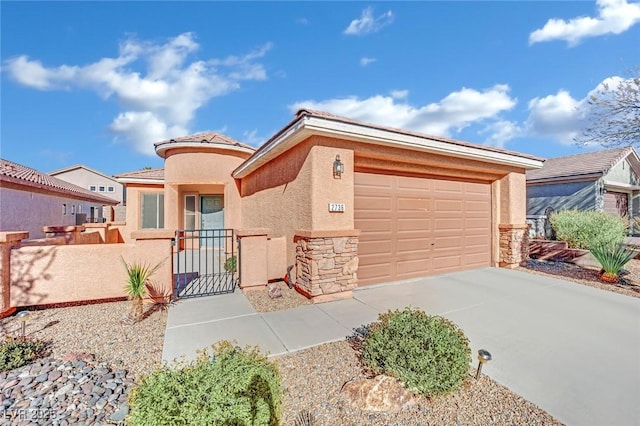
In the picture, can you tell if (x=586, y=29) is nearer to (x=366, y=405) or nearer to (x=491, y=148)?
(x=491, y=148)

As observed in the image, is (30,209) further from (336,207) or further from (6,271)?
(336,207)

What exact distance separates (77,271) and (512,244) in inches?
451

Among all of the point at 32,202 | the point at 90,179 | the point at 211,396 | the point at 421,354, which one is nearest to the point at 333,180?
the point at 421,354

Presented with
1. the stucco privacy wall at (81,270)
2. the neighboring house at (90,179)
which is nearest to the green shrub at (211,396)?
the stucco privacy wall at (81,270)

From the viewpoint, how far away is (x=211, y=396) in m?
1.80

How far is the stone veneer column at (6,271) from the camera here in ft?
15.6

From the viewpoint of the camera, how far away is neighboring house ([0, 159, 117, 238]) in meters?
11.2

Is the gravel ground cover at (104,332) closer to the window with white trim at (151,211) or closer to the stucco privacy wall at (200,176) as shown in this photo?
the stucco privacy wall at (200,176)

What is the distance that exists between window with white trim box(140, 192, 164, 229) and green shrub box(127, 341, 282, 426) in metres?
14.6

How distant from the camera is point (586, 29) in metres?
9.48

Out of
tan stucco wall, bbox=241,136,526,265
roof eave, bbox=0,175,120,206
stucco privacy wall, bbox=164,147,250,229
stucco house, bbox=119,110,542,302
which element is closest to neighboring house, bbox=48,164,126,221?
roof eave, bbox=0,175,120,206

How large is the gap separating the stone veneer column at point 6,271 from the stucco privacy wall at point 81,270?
62mm

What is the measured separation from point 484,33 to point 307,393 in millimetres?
11746

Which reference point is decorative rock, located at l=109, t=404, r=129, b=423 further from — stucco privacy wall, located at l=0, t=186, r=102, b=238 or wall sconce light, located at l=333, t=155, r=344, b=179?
stucco privacy wall, located at l=0, t=186, r=102, b=238
